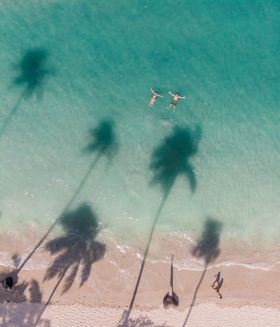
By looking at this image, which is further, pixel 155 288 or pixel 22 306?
pixel 155 288

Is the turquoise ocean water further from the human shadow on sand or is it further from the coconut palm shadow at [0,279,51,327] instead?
the human shadow on sand

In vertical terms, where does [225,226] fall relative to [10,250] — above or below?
above

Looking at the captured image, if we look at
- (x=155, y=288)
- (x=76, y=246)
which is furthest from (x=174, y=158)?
(x=76, y=246)

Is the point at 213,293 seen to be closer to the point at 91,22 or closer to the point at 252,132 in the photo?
the point at 252,132

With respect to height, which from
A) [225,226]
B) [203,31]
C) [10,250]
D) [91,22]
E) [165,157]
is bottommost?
[10,250]

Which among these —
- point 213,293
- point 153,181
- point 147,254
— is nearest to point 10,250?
point 147,254

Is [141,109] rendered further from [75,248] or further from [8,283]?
[8,283]
